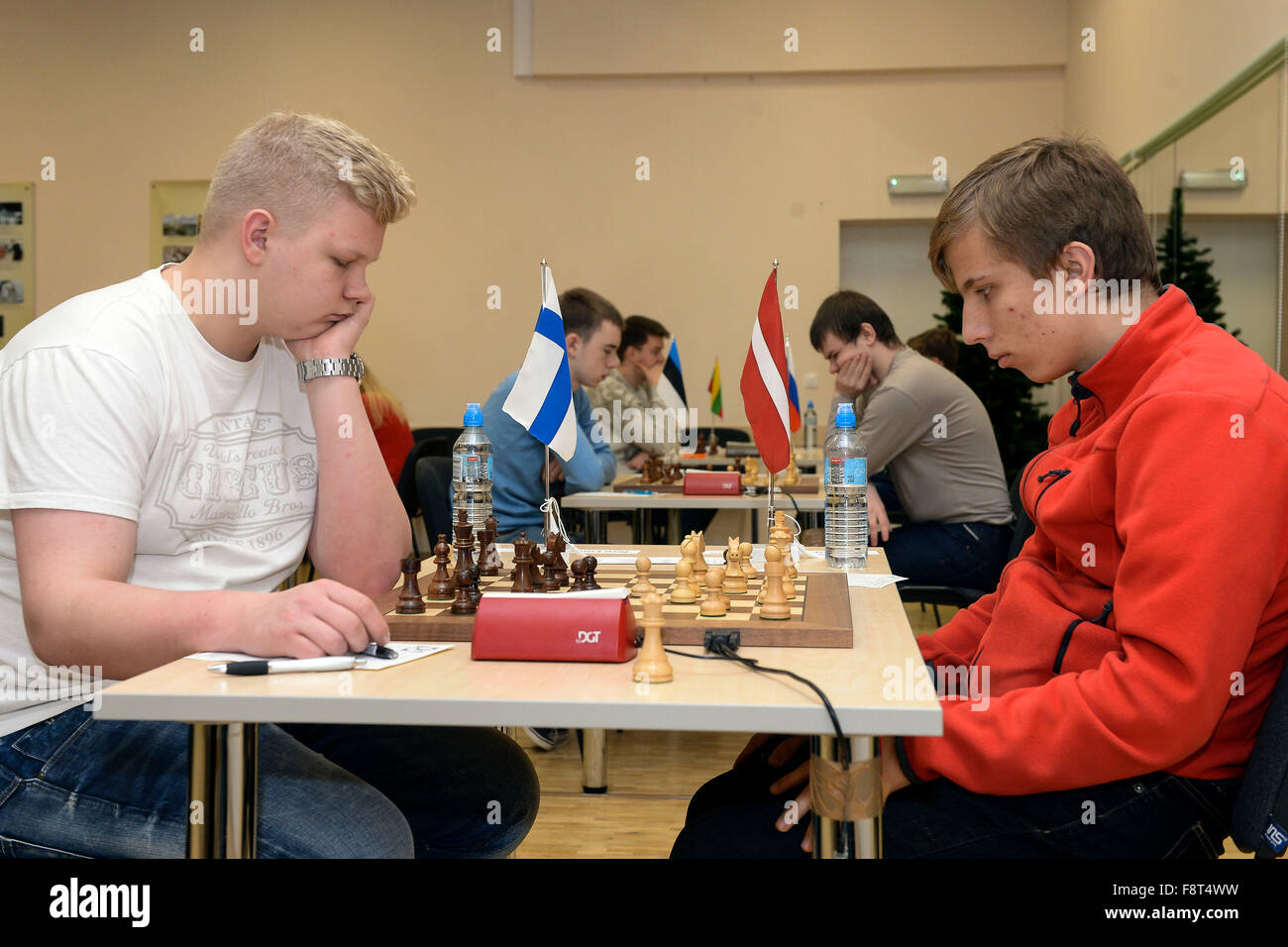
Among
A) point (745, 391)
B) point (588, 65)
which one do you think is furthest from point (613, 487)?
point (588, 65)

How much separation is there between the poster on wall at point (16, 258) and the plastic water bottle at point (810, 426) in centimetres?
519

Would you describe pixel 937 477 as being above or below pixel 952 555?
above

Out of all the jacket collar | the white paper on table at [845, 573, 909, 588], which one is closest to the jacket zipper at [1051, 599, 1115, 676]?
the jacket collar

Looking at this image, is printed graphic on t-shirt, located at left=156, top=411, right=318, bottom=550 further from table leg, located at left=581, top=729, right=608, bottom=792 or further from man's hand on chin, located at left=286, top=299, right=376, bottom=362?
table leg, located at left=581, top=729, right=608, bottom=792

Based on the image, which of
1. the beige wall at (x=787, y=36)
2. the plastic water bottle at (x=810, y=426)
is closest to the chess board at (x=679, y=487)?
the plastic water bottle at (x=810, y=426)

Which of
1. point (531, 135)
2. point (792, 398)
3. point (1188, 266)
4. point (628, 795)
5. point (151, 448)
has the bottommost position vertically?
point (628, 795)

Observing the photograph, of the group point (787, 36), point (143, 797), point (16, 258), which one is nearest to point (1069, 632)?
point (143, 797)

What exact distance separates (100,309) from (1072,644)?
1.20 metres

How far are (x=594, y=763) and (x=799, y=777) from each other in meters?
1.65

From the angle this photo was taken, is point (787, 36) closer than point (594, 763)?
No

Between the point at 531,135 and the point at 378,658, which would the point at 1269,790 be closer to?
the point at 378,658

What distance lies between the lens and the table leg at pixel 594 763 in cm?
283

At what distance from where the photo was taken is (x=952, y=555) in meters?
3.26

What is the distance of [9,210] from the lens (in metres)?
7.55
